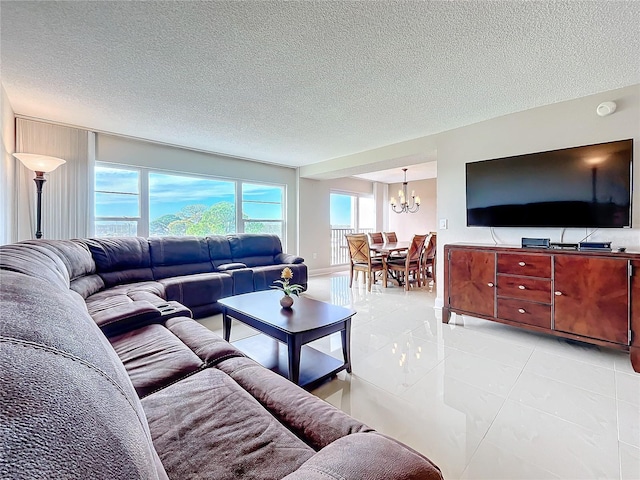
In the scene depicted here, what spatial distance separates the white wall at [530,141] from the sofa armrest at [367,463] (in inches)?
121

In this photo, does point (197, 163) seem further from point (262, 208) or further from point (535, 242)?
point (535, 242)

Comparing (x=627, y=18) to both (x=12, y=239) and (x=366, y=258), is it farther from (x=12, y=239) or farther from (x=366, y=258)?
(x=12, y=239)

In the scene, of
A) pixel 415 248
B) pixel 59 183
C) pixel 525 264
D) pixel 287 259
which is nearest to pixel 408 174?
pixel 415 248

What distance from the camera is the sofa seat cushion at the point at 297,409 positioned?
3.00 ft

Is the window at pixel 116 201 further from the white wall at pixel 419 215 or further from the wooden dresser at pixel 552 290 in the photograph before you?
the white wall at pixel 419 215

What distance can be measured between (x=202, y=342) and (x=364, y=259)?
3801 mm

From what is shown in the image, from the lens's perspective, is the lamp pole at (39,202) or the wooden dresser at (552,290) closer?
the wooden dresser at (552,290)

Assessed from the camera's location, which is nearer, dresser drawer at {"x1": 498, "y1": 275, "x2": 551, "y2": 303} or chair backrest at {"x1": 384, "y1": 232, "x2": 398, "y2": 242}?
dresser drawer at {"x1": 498, "y1": 275, "x2": 551, "y2": 303}

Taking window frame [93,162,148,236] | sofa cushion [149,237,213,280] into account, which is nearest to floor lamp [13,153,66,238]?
window frame [93,162,148,236]

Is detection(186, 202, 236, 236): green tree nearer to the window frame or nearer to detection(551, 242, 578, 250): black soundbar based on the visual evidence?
the window frame

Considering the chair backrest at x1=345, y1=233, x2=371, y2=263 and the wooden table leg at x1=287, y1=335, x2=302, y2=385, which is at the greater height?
the chair backrest at x1=345, y1=233, x2=371, y2=263

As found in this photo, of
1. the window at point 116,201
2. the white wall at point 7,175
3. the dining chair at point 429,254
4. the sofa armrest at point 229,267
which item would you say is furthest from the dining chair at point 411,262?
the white wall at point 7,175

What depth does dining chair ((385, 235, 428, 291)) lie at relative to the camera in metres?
4.77

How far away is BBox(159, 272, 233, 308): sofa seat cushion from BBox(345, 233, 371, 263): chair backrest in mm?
2326
